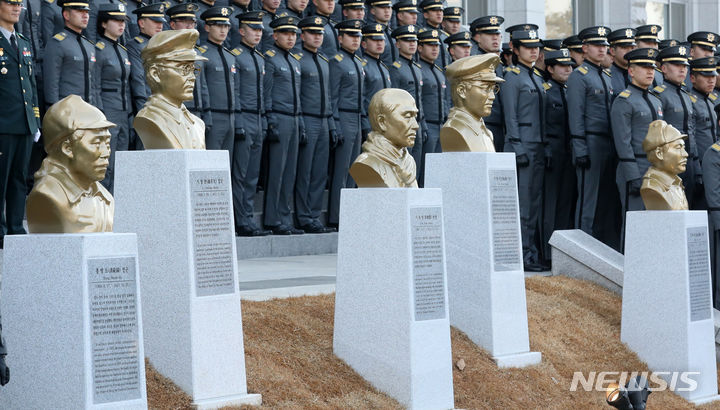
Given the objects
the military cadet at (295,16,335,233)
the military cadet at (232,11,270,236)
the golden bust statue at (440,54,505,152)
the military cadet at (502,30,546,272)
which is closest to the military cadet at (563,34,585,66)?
the military cadet at (502,30,546,272)

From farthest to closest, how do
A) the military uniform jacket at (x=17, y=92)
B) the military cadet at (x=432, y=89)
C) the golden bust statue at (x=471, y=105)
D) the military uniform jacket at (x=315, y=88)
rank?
the military cadet at (x=432, y=89) < the military uniform jacket at (x=315, y=88) < the military uniform jacket at (x=17, y=92) < the golden bust statue at (x=471, y=105)

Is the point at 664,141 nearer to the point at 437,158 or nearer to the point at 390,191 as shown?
the point at 437,158

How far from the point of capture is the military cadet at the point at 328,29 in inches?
533

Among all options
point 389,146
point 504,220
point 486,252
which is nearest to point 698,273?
point 504,220

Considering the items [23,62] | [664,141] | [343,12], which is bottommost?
[664,141]

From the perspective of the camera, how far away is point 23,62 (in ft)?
32.5

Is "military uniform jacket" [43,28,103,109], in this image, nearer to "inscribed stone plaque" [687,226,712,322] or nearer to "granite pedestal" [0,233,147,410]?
"granite pedestal" [0,233,147,410]

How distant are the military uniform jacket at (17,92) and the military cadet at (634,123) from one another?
5.65 meters

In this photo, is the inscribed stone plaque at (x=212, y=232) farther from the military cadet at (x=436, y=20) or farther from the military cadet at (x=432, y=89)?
the military cadet at (x=436, y=20)

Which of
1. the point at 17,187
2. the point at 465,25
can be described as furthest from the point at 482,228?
the point at 465,25

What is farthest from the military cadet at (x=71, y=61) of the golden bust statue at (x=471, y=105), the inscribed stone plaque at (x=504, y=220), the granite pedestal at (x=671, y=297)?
the granite pedestal at (x=671, y=297)

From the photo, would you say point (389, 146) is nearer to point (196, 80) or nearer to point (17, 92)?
point (17, 92)

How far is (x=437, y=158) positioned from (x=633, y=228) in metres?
1.99

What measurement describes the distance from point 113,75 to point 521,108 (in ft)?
14.0
